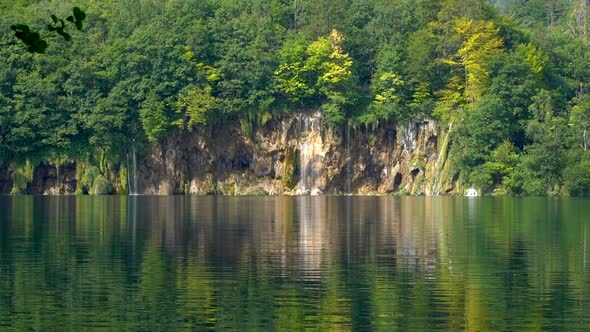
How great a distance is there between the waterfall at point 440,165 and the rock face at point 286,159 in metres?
3.00

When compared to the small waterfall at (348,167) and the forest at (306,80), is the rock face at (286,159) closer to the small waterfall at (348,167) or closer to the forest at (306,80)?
the small waterfall at (348,167)

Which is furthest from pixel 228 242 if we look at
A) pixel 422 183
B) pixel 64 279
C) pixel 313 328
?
pixel 422 183

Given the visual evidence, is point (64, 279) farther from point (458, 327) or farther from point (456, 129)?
point (456, 129)

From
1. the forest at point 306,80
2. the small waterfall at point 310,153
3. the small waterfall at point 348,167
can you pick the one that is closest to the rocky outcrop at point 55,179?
the forest at point 306,80

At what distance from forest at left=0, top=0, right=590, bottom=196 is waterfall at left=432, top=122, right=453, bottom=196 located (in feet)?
2.16

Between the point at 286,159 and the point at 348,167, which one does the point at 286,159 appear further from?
the point at 348,167

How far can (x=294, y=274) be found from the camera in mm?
37000

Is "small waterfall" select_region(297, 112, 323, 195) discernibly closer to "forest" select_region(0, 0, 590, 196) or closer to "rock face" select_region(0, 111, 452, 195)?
"rock face" select_region(0, 111, 452, 195)

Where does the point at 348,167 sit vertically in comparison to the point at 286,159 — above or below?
below

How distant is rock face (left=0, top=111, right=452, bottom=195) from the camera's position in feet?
388

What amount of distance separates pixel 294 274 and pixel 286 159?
8303 centimetres

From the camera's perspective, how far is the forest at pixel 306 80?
10988cm

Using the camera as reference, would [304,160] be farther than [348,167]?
No

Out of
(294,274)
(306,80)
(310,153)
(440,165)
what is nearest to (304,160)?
(310,153)
